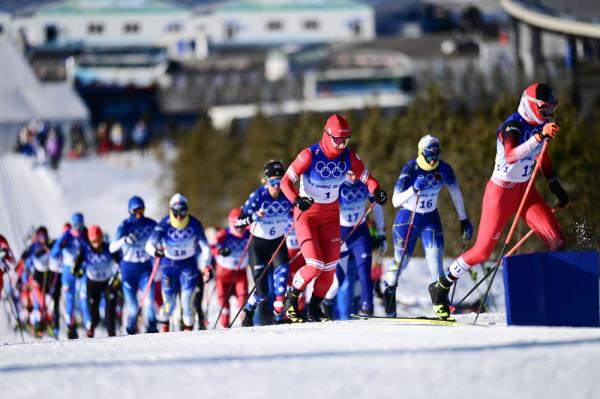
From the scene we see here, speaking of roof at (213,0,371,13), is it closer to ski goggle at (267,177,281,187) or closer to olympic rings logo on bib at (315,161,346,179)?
ski goggle at (267,177,281,187)

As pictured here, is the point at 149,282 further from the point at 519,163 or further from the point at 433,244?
the point at 519,163

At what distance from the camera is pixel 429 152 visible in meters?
14.2

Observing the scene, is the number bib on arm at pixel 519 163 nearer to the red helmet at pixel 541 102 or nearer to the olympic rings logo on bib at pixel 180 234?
the red helmet at pixel 541 102

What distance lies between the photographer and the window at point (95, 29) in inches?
3949

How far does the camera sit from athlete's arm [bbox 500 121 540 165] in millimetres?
12328

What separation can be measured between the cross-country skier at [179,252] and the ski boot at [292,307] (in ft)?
6.95

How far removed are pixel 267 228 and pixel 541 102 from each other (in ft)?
14.8

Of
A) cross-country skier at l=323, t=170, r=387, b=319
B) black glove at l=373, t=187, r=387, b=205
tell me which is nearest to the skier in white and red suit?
black glove at l=373, t=187, r=387, b=205

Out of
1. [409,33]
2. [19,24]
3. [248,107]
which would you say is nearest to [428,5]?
[409,33]

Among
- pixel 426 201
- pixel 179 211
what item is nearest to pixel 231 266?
pixel 179 211

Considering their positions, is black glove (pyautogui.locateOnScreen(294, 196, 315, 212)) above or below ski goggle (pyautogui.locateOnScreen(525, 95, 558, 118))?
below

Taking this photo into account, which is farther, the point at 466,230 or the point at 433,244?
the point at 433,244

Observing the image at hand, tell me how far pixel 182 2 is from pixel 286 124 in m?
52.1

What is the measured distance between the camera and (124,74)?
77188mm
